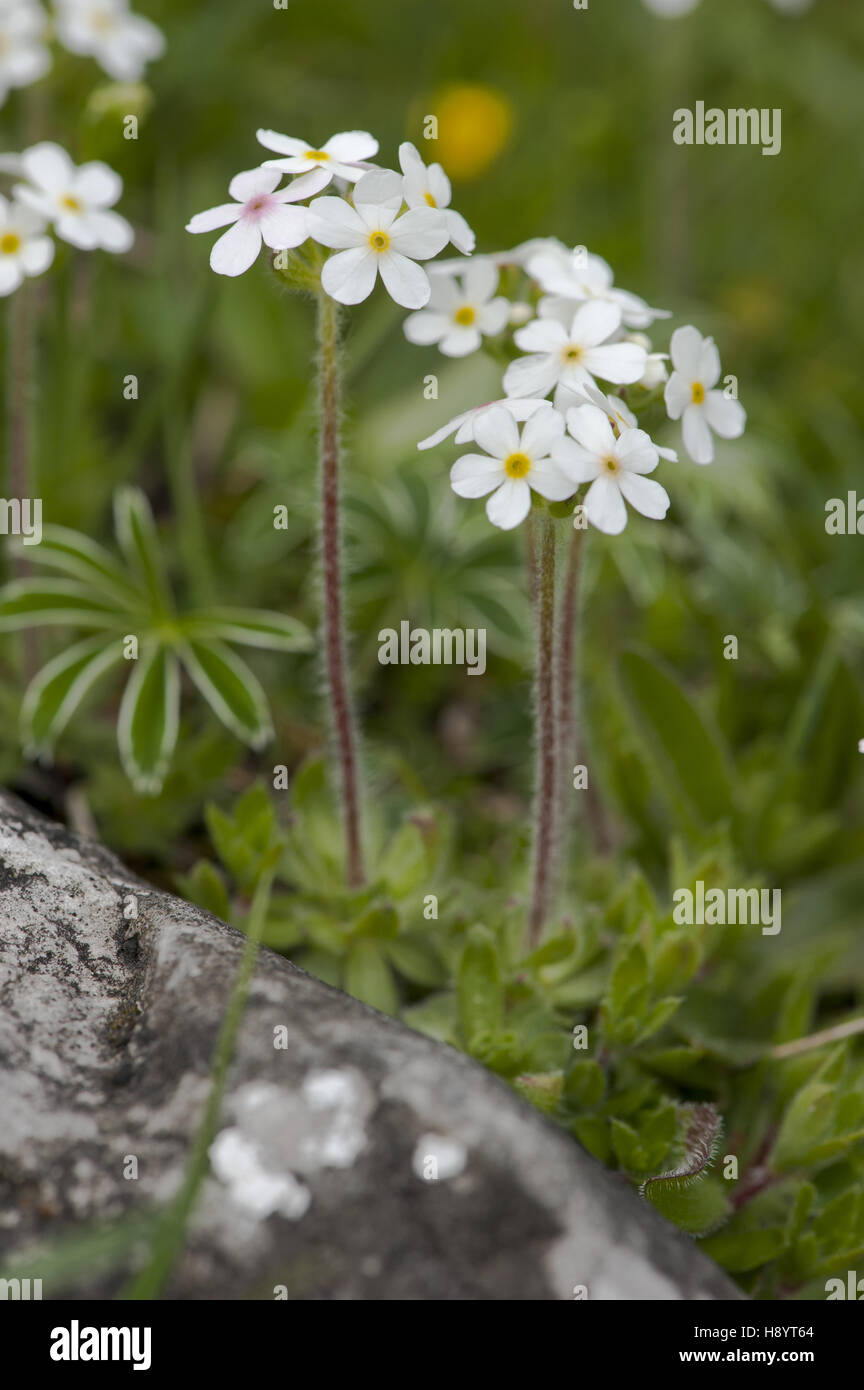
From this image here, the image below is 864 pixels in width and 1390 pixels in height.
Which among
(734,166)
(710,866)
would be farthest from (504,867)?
(734,166)

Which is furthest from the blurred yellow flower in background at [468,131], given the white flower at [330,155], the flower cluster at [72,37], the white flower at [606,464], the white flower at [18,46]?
the white flower at [606,464]

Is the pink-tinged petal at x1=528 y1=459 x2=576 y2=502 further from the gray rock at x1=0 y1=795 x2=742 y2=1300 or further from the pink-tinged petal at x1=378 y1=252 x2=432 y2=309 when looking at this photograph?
the gray rock at x1=0 y1=795 x2=742 y2=1300

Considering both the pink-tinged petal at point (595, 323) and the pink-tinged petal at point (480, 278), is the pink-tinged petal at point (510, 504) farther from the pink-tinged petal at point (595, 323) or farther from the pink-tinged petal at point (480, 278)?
the pink-tinged petal at point (480, 278)

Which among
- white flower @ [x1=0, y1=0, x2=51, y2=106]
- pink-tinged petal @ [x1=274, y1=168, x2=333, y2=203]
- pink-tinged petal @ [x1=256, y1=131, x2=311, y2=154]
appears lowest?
pink-tinged petal @ [x1=274, y1=168, x2=333, y2=203]

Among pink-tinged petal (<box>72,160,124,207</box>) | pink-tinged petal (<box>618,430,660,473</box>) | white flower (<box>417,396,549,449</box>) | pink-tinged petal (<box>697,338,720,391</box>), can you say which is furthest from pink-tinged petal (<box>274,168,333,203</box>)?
pink-tinged petal (<box>72,160,124,207</box>)

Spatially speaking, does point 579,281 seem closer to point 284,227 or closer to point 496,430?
point 496,430

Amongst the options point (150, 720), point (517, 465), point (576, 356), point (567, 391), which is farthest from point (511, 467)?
point (150, 720)
